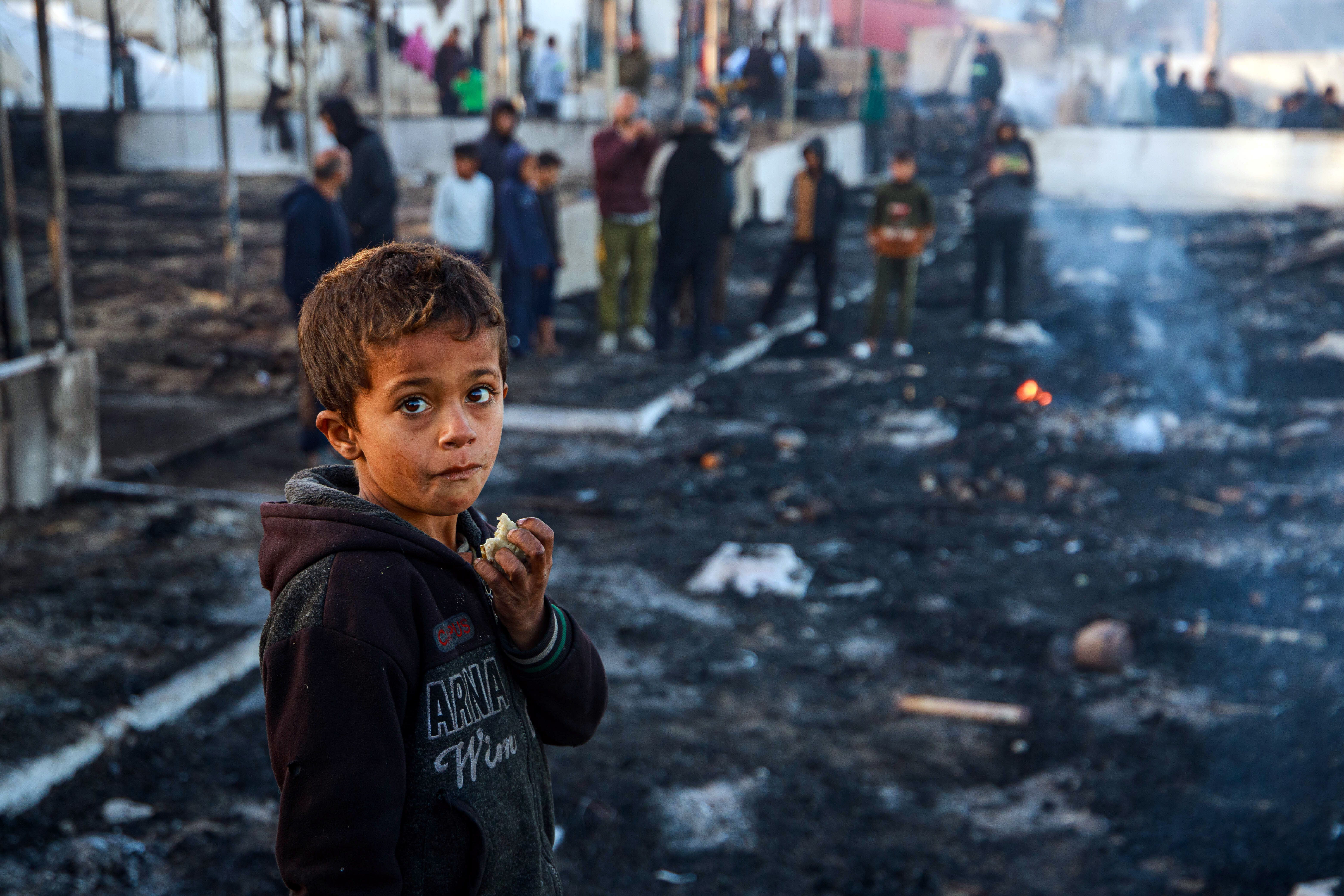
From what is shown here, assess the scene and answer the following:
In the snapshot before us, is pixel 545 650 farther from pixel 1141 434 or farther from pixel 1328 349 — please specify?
pixel 1328 349

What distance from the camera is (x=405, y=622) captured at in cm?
147

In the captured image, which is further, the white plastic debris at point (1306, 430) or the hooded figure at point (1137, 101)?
the hooded figure at point (1137, 101)

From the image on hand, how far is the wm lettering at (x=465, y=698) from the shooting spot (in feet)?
4.92

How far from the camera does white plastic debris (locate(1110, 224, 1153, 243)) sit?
17703 mm

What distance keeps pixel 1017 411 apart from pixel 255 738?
6.65m

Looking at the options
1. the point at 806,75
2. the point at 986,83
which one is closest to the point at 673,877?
the point at 986,83

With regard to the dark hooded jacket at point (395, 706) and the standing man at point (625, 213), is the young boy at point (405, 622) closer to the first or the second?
the dark hooded jacket at point (395, 706)

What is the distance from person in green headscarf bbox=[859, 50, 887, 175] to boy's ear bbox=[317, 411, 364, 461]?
951 inches

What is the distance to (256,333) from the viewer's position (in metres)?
10.9

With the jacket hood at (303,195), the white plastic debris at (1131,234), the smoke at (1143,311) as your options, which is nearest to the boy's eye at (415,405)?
the jacket hood at (303,195)

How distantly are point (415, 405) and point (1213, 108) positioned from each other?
78.2 ft

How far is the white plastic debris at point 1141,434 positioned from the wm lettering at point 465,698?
7475 mm

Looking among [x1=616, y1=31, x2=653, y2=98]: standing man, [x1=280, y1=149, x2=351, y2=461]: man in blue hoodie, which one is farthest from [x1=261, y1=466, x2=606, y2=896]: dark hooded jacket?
[x1=616, y1=31, x2=653, y2=98]: standing man

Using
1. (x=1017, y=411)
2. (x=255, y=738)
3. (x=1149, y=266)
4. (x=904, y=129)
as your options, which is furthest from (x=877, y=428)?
(x=904, y=129)
